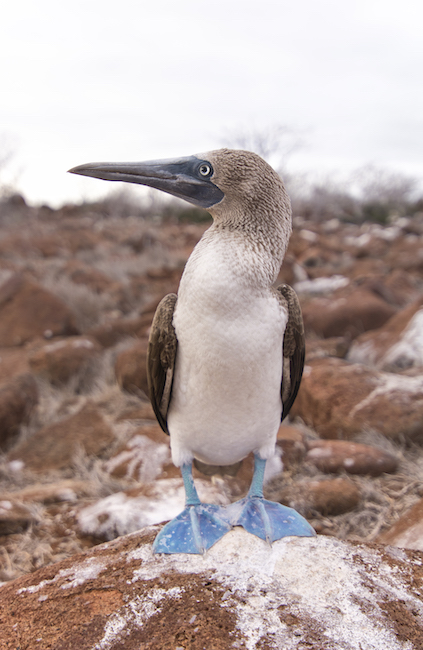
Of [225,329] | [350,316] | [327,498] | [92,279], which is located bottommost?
[327,498]

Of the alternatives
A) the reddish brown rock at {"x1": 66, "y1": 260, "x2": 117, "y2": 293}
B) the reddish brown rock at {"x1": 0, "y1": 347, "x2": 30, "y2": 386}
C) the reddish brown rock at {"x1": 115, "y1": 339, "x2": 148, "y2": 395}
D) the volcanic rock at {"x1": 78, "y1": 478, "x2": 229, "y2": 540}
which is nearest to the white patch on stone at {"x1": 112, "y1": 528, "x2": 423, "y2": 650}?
the volcanic rock at {"x1": 78, "y1": 478, "x2": 229, "y2": 540}

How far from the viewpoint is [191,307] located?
1.87 metres

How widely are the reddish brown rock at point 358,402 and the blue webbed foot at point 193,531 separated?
6.38 ft

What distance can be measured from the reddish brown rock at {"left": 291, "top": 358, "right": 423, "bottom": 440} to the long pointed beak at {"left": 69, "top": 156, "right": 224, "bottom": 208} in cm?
248

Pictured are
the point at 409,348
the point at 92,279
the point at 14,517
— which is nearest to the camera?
the point at 14,517

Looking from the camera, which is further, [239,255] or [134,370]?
[134,370]

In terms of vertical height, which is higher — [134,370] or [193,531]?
[134,370]

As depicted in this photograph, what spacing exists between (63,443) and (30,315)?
10.2ft

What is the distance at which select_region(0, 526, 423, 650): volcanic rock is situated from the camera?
1468 millimetres

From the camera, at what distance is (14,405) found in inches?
171

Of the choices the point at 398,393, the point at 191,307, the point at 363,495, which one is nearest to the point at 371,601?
the point at 191,307

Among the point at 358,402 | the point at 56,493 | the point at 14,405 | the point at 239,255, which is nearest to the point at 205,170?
the point at 239,255

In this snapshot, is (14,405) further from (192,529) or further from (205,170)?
(205,170)

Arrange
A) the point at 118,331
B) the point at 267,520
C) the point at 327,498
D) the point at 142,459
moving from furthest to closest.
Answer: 1. the point at 118,331
2. the point at 142,459
3. the point at 327,498
4. the point at 267,520
